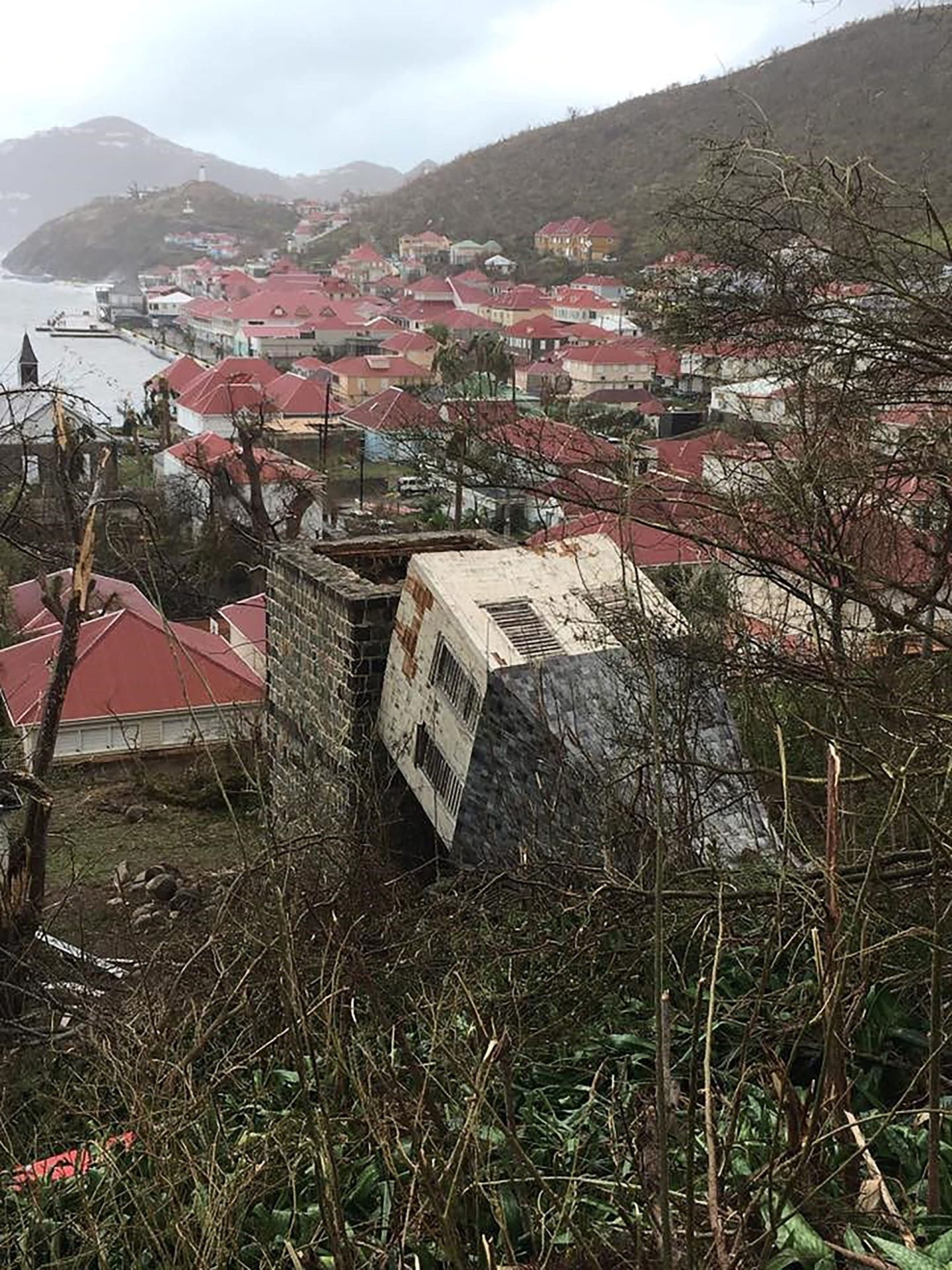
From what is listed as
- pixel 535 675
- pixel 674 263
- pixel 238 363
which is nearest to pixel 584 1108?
pixel 535 675

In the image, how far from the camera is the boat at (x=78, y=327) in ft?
220

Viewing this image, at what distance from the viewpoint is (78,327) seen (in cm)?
7238

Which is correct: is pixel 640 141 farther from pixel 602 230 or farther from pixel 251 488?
pixel 251 488

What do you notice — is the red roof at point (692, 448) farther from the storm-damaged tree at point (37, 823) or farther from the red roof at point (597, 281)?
the red roof at point (597, 281)

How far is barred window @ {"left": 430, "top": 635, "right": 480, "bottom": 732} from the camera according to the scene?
5.86 metres

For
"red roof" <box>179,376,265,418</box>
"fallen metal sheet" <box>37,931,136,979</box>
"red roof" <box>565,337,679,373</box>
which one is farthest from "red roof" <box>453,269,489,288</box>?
"fallen metal sheet" <box>37,931,136,979</box>

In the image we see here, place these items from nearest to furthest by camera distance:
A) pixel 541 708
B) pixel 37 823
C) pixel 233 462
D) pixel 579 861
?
1. pixel 579 861
2. pixel 541 708
3. pixel 37 823
4. pixel 233 462

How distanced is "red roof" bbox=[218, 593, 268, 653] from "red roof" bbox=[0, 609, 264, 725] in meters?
1.32

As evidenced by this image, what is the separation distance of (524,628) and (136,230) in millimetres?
121317

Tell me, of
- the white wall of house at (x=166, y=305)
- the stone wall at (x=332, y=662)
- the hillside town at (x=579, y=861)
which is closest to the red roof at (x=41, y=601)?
the hillside town at (x=579, y=861)

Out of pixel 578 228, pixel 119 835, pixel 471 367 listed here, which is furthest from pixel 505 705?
pixel 578 228

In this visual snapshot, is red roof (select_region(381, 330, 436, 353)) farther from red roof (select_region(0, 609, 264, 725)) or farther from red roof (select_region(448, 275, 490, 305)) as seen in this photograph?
red roof (select_region(0, 609, 264, 725))

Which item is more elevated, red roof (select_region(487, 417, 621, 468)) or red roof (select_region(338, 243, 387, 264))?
red roof (select_region(487, 417, 621, 468))

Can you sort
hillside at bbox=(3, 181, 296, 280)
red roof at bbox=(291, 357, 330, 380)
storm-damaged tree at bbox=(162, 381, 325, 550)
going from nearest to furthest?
1. storm-damaged tree at bbox=(162, 381, 325, 550)
2. red roof at bbox=(291, 357, 330, 380)
3. hillside at bbox=(3, 181, 296, 280)
